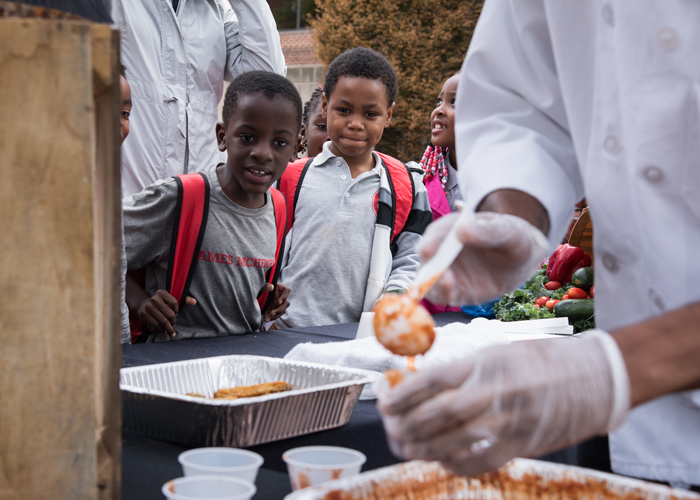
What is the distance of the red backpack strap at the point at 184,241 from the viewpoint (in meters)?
2.15

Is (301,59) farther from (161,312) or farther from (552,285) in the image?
(161,312)

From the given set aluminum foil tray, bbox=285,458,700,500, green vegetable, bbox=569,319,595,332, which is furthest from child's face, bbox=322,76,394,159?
aluminum foil tray, bbox=285,458,700,500

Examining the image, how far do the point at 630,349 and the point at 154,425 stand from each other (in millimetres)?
827

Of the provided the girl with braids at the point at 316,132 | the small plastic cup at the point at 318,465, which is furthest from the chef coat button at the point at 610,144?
the girl with braids at the point at 316,132

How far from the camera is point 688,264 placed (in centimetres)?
87

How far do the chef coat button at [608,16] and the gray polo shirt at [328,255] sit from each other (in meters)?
1.87

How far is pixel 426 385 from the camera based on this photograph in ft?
2.09

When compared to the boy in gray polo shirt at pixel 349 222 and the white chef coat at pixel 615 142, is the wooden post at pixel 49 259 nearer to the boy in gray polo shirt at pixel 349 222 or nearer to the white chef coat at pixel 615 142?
the white chef coat at pixel 615 142

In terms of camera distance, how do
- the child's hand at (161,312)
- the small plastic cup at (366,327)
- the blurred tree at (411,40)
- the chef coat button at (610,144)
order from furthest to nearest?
1. the blurred tree at (411,40)
2. the child's hand at (161,312)
3. the small plastic cup at (366,327)
4. the chef coat button at (610,144)

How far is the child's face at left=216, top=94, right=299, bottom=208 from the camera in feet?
7.53

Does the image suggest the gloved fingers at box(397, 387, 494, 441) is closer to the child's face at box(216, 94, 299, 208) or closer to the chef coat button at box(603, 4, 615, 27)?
the chef coat button at box(603, 4, 615, 27)

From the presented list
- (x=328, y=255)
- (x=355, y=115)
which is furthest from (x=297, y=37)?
(x=328, y=255)

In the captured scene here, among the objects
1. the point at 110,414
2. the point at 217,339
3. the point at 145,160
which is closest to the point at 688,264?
the point at 110,414

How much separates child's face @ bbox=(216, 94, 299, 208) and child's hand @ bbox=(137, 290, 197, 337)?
50cm
